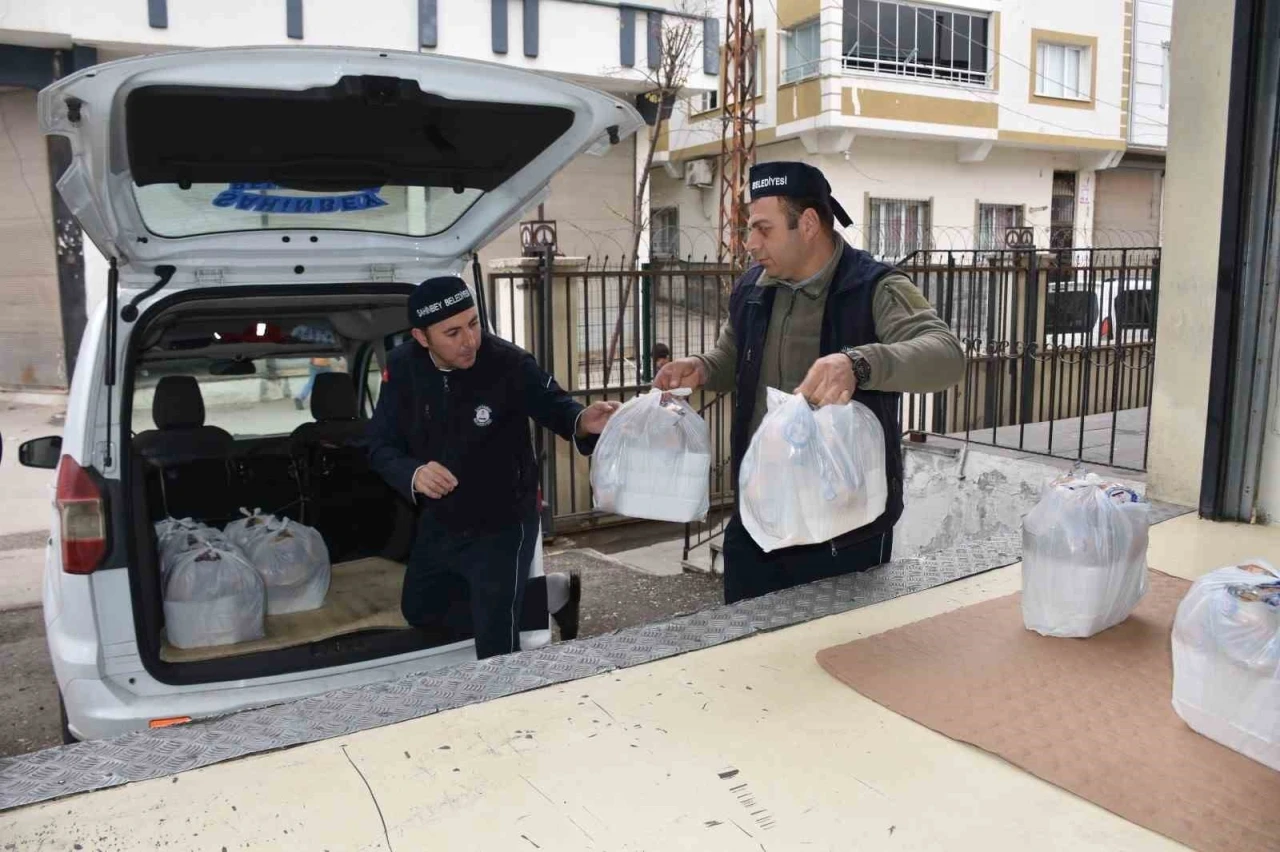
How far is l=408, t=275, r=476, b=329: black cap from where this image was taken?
3.11 m

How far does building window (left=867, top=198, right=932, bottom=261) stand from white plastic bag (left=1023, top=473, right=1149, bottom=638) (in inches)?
663

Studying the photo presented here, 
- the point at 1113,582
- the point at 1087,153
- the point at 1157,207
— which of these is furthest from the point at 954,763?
the point at 1157,207

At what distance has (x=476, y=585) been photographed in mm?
3215

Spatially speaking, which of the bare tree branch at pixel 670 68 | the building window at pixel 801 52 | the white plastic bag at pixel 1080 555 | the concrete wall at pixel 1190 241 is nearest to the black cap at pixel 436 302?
the white plastic bag at pixel 1080 555

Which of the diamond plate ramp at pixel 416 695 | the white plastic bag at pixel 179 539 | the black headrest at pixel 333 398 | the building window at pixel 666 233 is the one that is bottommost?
the white plastic bag at pixel 179 539

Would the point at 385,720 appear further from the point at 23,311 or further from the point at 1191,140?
the point at 23,311

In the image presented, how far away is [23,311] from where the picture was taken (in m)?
12.4

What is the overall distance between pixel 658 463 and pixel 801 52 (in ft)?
56.1

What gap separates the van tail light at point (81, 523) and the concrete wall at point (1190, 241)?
3.67m

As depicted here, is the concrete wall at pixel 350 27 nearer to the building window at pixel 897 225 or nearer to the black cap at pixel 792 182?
the building window at pixel 897 225

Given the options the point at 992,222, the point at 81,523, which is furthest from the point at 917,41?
the point at 81,523

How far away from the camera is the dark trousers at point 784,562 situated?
2758 millimetres

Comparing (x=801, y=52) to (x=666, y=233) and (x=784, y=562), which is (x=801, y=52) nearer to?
(x=666, y=233)

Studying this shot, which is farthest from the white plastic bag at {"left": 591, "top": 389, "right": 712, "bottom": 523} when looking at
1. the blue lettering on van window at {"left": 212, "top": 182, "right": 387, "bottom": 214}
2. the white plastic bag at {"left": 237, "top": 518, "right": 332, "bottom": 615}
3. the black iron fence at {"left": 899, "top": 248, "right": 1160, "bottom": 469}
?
the black iron fence at {"left": 899, "top": 248, "right": 1160, "bottom": 469}
